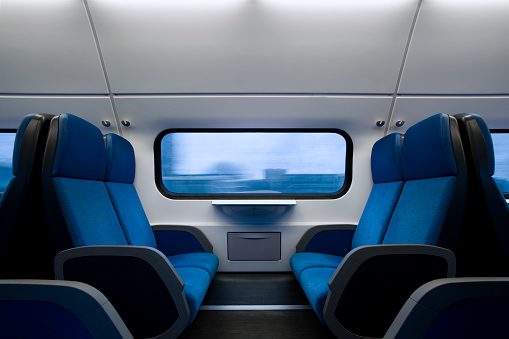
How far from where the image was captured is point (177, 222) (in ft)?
8.39

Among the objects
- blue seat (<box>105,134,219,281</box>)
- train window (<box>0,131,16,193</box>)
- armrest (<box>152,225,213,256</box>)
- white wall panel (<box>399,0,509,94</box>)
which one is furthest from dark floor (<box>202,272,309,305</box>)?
train window (<box>0,131,16,193</box>)

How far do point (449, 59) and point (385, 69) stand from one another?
50cm

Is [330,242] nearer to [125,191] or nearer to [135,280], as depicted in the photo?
[135,280]

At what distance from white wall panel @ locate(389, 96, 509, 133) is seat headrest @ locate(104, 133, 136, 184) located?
99.7 inches

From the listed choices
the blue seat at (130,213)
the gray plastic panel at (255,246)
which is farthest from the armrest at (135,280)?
the gray plastic panel at (255,246)

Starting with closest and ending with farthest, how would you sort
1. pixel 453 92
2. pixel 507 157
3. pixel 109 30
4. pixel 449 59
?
pixel 109 30 < pixel 449 59 < pixel 453 92 < pixel 507 157

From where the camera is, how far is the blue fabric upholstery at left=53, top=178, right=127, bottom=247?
1214mm

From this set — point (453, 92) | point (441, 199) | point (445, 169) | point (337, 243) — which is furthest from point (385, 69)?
point (337, 243)

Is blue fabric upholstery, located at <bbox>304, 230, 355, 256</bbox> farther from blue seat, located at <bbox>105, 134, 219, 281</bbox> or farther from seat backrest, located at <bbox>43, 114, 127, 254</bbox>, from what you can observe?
seat backrest, located at <bbox>43, 114, 127, 254</bbox>

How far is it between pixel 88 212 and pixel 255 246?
5.25ft

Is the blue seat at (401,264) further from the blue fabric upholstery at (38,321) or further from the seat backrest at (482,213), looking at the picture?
the blue fabric upholstery at (38,321)

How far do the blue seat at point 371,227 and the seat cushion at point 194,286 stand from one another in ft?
2.39

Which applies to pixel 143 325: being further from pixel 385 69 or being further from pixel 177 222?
pixel 385 69

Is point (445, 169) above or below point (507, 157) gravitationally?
above
